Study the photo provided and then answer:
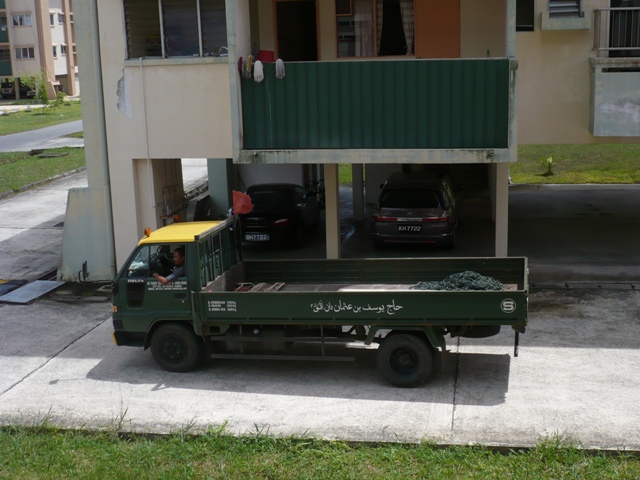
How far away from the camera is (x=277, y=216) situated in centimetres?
1912

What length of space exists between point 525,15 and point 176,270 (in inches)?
308

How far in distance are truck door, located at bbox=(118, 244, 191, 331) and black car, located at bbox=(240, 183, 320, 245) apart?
22.2 ft

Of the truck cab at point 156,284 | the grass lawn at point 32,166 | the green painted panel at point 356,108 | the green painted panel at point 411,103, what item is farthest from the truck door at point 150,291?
the grass lawn at point 32,166

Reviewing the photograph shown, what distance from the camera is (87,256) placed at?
17.5 m

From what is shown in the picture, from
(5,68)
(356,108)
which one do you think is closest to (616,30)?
(356,108)

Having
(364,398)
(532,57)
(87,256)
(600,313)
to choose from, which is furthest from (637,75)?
(87,256)

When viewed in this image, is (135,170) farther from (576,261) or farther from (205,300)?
(576,261)

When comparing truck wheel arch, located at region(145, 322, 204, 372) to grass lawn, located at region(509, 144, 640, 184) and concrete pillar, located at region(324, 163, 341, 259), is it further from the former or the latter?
grass lawn, located at region(509, 144, 640, 184)

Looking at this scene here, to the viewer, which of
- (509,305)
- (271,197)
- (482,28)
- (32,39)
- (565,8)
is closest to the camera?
(509,305)

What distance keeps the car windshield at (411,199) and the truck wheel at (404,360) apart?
712 cm

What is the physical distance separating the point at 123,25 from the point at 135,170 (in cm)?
262

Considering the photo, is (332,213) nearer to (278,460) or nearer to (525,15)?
(525,15)

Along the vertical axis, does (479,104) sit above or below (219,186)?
above

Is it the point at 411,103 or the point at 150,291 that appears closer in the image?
the point at 150,291
